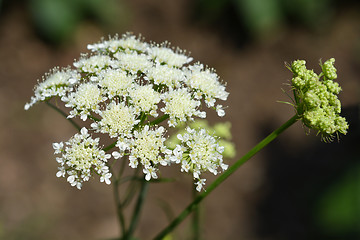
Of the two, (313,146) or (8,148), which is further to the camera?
(313,146)

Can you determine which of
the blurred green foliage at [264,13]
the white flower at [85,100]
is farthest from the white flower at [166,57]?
the blurred green foliage at [264,13]

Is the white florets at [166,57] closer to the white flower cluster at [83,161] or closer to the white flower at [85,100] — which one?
the white flower at [85,100]

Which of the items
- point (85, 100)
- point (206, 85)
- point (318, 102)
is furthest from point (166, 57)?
point (318, 102)

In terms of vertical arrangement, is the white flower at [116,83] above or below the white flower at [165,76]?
below

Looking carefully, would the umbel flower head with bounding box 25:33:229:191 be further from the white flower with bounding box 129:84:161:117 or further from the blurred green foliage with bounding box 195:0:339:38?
the blurred green foliage with bounding box 195:0:339:38

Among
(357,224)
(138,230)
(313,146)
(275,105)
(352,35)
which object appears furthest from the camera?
(352,35)

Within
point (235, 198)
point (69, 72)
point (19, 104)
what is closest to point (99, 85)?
point (69, 72)

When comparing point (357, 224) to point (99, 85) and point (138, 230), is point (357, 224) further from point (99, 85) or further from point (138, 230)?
point (99, 85)
